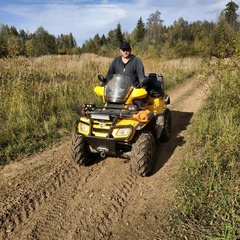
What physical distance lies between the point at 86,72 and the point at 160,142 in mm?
5521

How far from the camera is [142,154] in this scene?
3922mm

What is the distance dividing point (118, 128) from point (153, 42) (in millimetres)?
35334

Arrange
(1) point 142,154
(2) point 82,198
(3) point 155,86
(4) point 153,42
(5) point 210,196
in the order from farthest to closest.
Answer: (4) point 153,42, (3) point 155,86, (1) point 142,154, (2) point 82,198, (5) point 210,196

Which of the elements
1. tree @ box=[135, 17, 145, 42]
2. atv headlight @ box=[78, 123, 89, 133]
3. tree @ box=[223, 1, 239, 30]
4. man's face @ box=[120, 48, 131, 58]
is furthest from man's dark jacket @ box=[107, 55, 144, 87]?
tree @ box=[135, 17, 145, 42]

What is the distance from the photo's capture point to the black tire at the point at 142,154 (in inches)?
155

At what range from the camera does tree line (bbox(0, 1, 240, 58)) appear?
784cm

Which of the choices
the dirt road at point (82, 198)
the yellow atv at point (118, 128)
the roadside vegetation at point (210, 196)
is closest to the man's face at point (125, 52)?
the yellow atv at point (118, 128)

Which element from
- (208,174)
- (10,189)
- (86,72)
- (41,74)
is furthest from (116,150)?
(86,72)

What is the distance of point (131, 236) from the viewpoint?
9.77 ft

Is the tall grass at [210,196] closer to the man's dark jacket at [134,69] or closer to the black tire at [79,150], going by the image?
the black tire at [79,150]

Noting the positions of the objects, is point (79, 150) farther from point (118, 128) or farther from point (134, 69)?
point (134, 69)

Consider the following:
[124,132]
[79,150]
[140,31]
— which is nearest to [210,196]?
[124,132]

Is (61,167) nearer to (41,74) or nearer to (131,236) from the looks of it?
(131,236)

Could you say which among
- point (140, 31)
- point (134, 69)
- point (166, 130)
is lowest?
point (166, 130)
